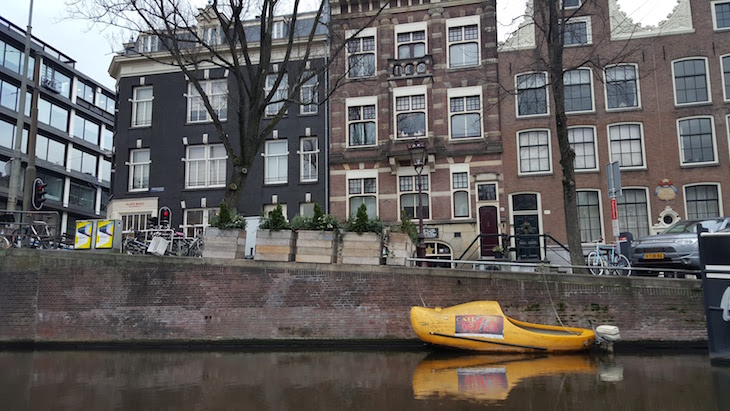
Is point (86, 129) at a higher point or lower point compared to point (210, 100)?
higher

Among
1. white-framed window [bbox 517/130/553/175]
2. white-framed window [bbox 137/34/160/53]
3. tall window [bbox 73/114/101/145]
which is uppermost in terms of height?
tall window [bbox 73/114/101/145]

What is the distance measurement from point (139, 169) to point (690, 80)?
23.7 metres

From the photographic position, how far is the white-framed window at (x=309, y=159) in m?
23.9

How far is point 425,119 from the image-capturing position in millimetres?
22750

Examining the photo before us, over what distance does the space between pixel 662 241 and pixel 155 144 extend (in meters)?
21.0

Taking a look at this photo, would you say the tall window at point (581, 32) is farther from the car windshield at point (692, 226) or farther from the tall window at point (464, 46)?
the car windshield at point (692, 226)

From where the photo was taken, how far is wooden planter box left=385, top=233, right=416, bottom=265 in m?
13.7

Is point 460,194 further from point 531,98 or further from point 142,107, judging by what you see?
point 142,107

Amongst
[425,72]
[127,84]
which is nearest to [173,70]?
[127,84]

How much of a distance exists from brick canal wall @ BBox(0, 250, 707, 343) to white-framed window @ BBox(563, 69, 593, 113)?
1143cm

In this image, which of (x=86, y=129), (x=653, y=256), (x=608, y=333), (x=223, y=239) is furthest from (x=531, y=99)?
(x=86, y=129)

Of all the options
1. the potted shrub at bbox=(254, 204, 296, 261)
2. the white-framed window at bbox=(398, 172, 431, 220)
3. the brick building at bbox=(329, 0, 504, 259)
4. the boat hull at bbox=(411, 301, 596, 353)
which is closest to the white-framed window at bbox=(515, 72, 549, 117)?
the brick building at bbox=(329, 0, 504, 259)

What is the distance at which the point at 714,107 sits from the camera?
20.9m

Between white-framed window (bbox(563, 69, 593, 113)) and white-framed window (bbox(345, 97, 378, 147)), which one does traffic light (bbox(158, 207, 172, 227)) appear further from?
white-framed window (bbox(563, 69, 593, 113))
